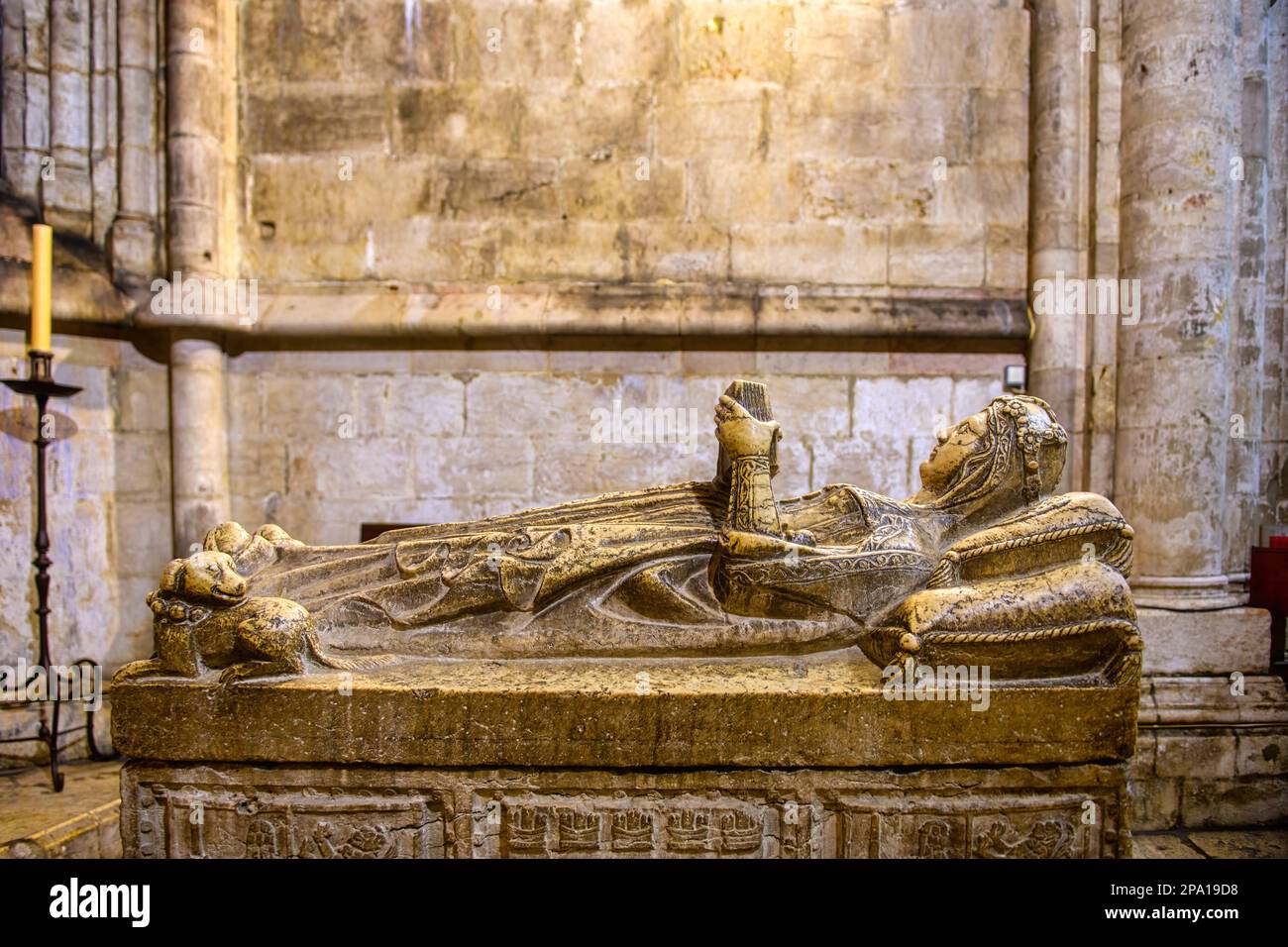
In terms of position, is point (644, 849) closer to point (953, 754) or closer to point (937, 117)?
point (953, 754)

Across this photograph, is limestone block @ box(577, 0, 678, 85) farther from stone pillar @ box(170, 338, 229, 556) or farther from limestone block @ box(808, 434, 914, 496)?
stone pillar @ box(170, 338, 229, 556)

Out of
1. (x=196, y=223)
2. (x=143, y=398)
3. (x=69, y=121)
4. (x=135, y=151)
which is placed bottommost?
(x=143, y=398)

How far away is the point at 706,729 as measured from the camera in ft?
7.13

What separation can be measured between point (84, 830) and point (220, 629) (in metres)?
1.49

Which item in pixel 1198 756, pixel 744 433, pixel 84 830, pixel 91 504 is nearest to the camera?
pixel 744 433

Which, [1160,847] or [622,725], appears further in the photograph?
[1160,847]

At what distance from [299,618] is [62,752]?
97.0 inches

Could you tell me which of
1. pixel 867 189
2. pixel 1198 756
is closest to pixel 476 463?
pixel 867 189

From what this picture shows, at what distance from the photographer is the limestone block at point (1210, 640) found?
3584mm

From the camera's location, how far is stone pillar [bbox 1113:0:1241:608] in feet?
11.8

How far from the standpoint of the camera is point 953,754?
219 centimetres

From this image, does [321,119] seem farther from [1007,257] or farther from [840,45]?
[1007,257]

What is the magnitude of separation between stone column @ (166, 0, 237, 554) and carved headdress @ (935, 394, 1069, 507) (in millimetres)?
3586

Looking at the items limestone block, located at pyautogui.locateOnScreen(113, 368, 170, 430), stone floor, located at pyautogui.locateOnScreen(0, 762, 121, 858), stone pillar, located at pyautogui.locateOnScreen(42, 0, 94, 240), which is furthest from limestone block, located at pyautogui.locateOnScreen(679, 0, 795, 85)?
stone floor, located at pyautogui.locateOnScreen(0, 762, 121, 858)
